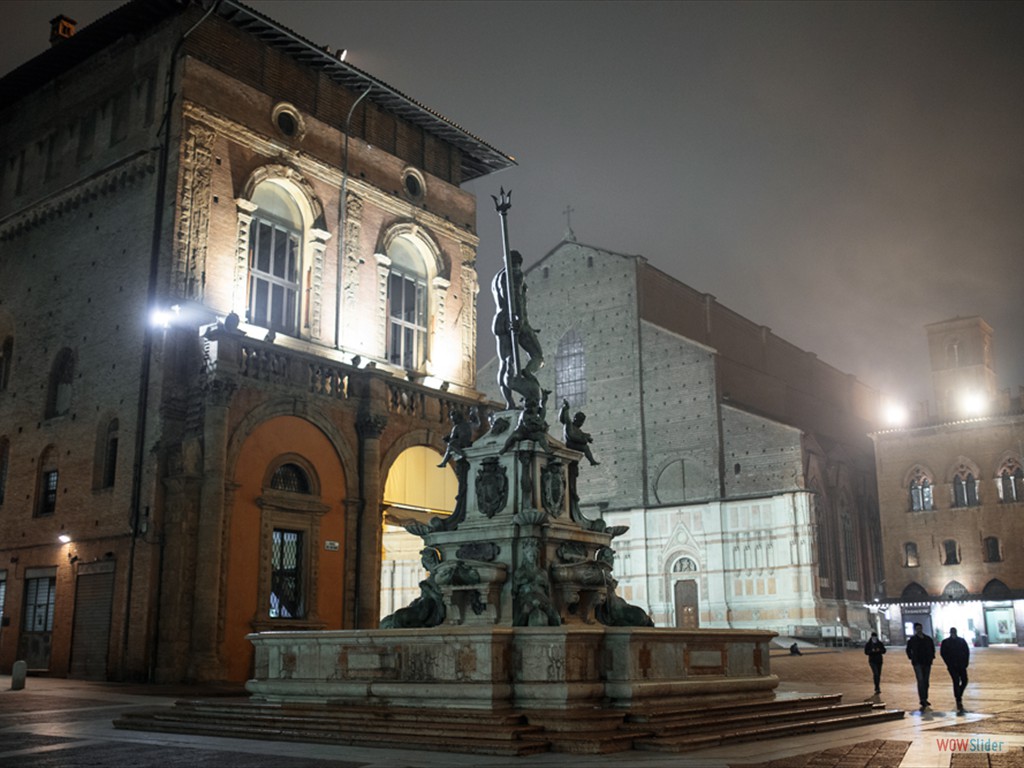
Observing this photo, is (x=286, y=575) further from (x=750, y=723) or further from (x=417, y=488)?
(x=750, y=723)

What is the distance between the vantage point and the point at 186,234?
24.3m

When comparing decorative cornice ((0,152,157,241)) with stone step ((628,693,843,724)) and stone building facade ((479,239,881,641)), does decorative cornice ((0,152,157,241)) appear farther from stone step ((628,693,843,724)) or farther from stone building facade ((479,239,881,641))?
stone building facade ((479,239,881,641))

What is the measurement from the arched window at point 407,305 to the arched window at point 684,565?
2212cm

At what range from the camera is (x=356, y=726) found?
10.8 meters

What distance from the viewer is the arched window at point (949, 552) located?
162 ft

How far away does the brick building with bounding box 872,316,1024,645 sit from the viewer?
47.5 m

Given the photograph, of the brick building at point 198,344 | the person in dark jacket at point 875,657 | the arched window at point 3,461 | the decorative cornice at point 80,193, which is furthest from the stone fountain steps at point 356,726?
the arched window at point 3,461

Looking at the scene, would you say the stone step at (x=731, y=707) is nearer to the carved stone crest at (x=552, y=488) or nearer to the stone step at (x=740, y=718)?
the stone step at (x=740, y=718)

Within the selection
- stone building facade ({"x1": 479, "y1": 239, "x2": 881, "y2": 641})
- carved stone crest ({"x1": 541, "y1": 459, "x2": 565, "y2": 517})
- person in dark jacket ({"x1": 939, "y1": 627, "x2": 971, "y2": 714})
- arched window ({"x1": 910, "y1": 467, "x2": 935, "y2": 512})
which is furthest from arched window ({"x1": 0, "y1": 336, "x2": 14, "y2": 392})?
arched window ({"x1": 910, "y1": 467, "x2": 935, "y2": 512})

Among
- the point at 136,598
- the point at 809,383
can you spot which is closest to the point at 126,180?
the point at 136,598

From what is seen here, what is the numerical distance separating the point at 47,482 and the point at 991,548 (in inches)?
1612

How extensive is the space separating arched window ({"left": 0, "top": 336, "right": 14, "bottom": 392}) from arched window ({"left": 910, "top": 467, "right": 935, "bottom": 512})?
134 ft

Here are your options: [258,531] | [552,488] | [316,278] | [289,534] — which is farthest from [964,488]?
[552,488]

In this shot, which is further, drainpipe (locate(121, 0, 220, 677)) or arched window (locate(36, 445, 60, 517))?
arched window (locate(36, 445, 60, 517))
